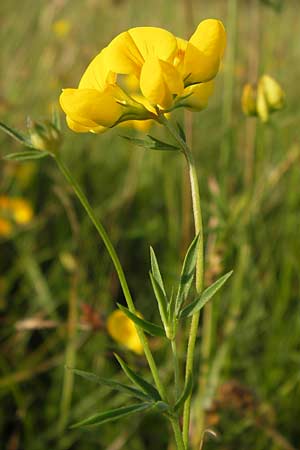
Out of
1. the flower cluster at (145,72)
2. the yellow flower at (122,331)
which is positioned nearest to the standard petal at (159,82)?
the flower cluster at (145,72)

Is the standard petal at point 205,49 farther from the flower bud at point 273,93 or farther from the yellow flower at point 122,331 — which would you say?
the yellow flower at point 122,331

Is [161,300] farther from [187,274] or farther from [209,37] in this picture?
[209,37]

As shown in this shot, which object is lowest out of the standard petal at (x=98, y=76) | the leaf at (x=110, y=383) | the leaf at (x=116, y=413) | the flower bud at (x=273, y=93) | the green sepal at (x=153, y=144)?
the leaf at (x=116, y=413)

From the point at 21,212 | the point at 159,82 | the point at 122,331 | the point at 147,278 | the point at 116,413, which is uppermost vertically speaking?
the point at 159,82

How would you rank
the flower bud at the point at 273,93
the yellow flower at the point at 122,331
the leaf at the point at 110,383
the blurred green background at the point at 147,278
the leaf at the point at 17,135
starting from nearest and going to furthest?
the leaf at the point at 110,383 < the leaf at the point at 17,135 < the flower bud at the point at 273,93 < the yellow flower at the point at 122,331 < the blurred green background at the point at 147,278

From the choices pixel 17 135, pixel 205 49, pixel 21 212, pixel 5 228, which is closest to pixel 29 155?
pixel 17 135

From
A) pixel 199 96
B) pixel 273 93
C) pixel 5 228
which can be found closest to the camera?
pixel 199 96
